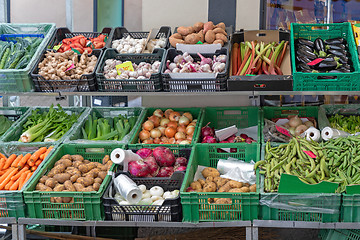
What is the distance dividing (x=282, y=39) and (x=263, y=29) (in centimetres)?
39

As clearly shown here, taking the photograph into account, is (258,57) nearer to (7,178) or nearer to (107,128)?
(107,128)

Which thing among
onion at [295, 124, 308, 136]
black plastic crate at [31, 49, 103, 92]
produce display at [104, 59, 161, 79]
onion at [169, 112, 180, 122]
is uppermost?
produce display at [104, 59, 161, 79]

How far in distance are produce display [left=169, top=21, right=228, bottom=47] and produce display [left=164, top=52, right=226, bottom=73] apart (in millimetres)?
203

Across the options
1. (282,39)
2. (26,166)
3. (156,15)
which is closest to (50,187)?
(26,166)

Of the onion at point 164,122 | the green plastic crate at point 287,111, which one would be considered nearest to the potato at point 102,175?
the onion at point 164,122

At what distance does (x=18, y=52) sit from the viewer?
13.9 feet

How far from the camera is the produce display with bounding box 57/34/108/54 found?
4367mm

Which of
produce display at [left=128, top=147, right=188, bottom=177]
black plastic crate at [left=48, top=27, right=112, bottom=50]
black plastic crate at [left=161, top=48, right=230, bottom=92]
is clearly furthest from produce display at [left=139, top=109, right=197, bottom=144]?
black plastic crate at [left=48, top=27, right=112, bottom=50]

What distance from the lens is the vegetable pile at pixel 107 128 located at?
4.38 metres

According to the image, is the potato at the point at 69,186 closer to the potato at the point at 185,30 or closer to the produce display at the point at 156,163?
the produce display at the point at 156,163

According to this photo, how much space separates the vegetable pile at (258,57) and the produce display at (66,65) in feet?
4.15

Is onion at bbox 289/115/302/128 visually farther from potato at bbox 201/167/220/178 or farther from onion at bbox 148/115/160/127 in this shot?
onion at bbox 148/115/160/127

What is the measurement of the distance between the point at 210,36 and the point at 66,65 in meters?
1.29

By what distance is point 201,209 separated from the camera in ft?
11.1
